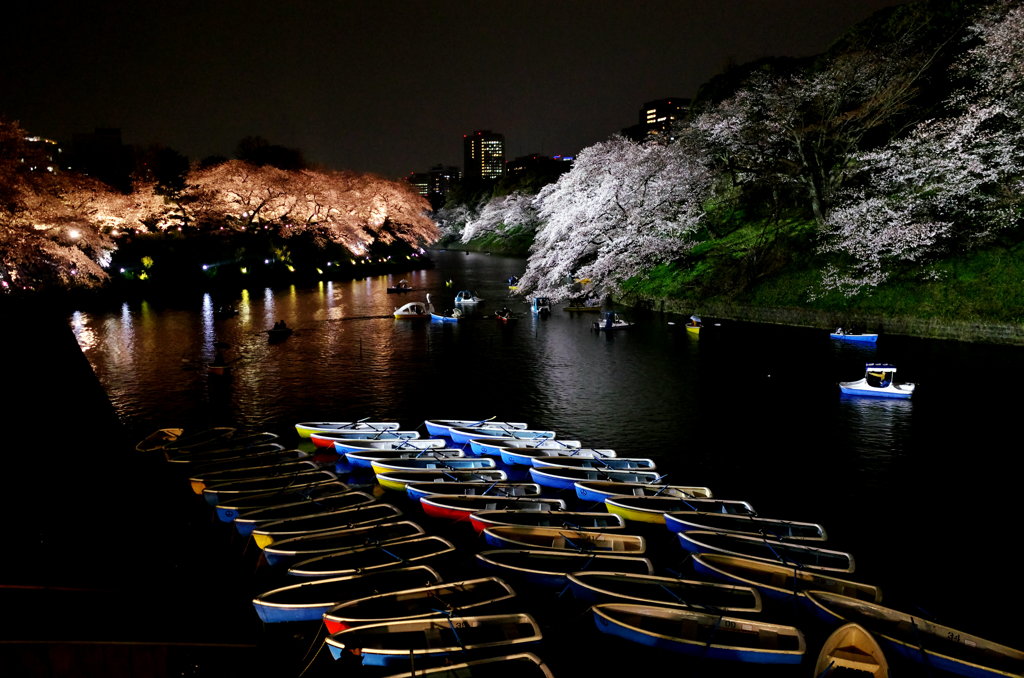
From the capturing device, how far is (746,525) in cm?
1346

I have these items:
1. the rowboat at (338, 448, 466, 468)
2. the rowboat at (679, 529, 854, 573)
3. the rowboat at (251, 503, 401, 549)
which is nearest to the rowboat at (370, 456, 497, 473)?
the rowboat at (338, 448, 466, 468)

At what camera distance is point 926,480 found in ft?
55.9

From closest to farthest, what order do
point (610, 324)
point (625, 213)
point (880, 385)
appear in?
point (880, 385), point (610, 324), point (625, 213)

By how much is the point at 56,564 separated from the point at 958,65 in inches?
2158

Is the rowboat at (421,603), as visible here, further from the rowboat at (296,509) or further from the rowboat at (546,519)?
the rowboat at (296,509)

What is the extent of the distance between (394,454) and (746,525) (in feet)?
34.4

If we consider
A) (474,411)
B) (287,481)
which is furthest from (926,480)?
(287,481)

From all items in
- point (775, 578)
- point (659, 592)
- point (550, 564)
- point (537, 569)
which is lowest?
point (775, 578)

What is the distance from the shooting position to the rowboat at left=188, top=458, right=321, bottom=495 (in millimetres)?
15528

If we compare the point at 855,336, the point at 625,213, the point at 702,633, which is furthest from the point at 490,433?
the point at 625,213

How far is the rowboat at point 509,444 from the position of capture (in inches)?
723

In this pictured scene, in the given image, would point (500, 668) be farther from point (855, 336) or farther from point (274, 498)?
point (855, 336)

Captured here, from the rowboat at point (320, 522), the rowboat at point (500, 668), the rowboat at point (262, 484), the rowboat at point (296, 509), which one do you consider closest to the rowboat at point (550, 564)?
the rowboat at point (500, 668)

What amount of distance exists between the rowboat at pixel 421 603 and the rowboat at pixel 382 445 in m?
7.96
